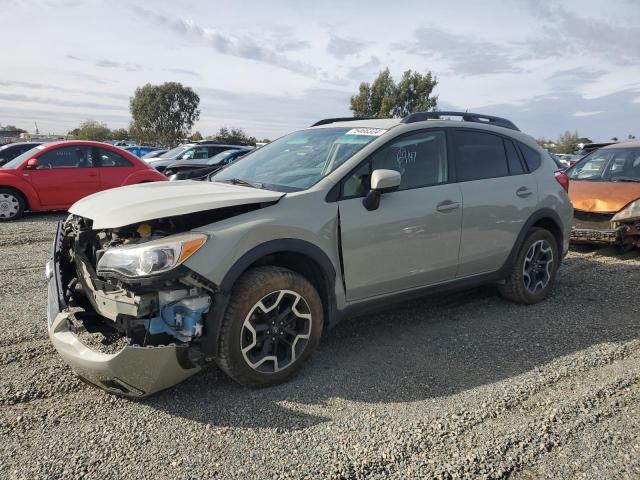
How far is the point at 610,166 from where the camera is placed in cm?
829

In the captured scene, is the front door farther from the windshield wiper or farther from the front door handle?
the windshield wiper

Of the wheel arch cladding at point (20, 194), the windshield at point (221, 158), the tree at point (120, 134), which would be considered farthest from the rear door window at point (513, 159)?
the tree at point (120, 134)

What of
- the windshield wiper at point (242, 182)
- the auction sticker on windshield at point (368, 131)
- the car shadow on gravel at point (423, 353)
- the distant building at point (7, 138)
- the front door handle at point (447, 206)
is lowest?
the car shadow on gravel at point (423, 353)

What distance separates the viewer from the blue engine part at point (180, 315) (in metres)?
3.14

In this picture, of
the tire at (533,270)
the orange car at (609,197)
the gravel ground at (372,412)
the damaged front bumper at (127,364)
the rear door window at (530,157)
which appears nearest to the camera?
the gravel ground at (372,412)

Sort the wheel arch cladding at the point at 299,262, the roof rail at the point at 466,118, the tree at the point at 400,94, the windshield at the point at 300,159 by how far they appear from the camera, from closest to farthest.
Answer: the wheel arch cladding at the point at 299,262, the windshield at the point at 300,159, the roof rail at the point at 466,118, the tree at the point at 400,94

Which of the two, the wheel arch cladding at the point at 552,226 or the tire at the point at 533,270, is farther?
the wheel arch cladding at the point at 552,226

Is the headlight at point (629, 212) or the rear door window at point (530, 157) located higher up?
the rear door window at point (530, 157)

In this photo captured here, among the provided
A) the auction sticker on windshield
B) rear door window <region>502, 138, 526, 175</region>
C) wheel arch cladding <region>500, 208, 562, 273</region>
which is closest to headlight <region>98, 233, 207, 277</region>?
the auction sticker on windshield

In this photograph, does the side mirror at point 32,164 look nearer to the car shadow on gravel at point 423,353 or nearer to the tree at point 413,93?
the car shadow on gravel at point 423,353

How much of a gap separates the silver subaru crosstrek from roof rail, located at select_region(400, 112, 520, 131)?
2cm

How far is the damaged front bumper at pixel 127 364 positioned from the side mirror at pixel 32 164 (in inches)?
324

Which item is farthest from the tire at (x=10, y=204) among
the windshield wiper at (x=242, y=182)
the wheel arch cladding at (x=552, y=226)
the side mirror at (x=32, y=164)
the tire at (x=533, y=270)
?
the wheel arch cladding at (x=552, y=226)

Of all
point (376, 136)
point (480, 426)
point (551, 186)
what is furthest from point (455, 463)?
point (551, 186)
